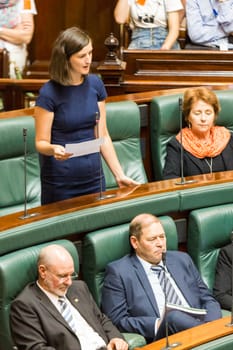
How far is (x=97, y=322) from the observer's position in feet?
9.16

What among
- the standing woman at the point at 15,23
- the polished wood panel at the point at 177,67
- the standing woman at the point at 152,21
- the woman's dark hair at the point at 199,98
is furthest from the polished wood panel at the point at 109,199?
the standing woman at the point at 15,23

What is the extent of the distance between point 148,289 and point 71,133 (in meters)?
0.50

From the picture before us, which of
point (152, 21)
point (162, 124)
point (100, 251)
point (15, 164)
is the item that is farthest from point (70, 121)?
point (152, 21)

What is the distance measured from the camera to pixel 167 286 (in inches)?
119

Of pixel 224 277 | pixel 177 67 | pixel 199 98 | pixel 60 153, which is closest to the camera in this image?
pixel 60 153

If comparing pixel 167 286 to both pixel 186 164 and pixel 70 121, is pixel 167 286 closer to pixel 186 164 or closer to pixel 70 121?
pixel 70 121

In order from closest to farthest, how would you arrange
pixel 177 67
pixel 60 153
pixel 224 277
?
pixel 60 153, pixel 224 277, pixel 177 67

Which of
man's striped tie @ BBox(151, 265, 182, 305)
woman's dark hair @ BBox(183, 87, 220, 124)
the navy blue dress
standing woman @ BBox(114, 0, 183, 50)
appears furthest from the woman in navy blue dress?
standing woman @ BBox(114, 0, 183, 50)

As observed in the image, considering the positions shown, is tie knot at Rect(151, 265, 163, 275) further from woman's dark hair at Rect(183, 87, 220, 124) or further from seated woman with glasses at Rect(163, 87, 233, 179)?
woman's dark hair at Rect(183, 87, 220, 124)

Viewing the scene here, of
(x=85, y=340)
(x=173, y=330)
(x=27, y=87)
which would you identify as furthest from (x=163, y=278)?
(x=27, y=87)

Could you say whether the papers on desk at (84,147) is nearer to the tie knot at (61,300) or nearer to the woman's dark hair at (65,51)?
the woman's dark hair at (65,51)

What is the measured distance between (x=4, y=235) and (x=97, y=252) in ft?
1.02

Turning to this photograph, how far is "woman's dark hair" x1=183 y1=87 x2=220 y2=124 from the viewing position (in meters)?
3.63

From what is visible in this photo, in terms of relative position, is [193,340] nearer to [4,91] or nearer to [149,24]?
[4,91]
